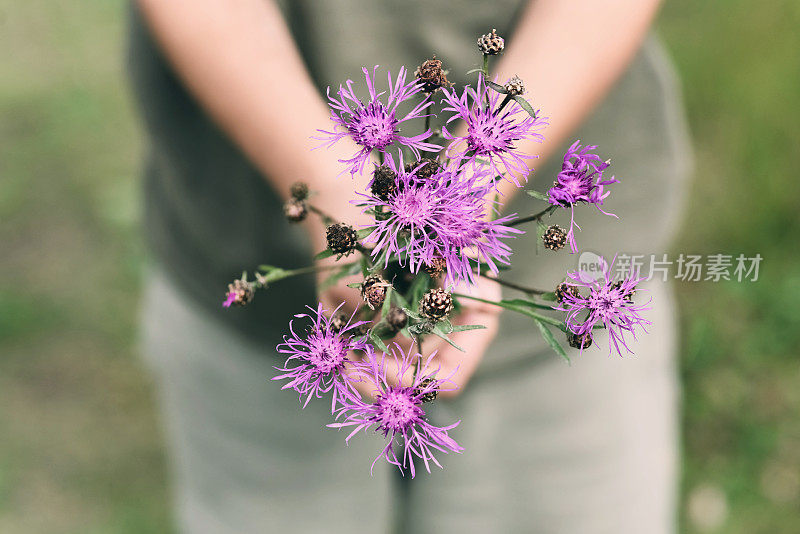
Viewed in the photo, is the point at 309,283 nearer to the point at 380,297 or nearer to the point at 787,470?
the point at 380,297

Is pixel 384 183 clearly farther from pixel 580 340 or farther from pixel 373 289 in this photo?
pixel 580 340

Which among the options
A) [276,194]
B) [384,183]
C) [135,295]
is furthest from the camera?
[135,295]

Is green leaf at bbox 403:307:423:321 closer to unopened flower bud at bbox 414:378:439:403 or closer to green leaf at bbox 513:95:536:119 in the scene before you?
unopened flower bud at bbox 414:378:439:403

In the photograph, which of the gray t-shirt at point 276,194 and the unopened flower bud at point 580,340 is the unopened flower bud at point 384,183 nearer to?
the unopened flower bud at point 580,340

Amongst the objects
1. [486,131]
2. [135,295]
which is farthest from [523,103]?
[135,295]

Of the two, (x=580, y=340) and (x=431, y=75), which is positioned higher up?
(x=431, y=75)

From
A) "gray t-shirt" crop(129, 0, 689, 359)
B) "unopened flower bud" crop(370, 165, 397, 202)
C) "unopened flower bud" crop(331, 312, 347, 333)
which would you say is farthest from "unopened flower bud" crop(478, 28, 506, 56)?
"gray t-shirt" crop(129, 0, 689, 359)
